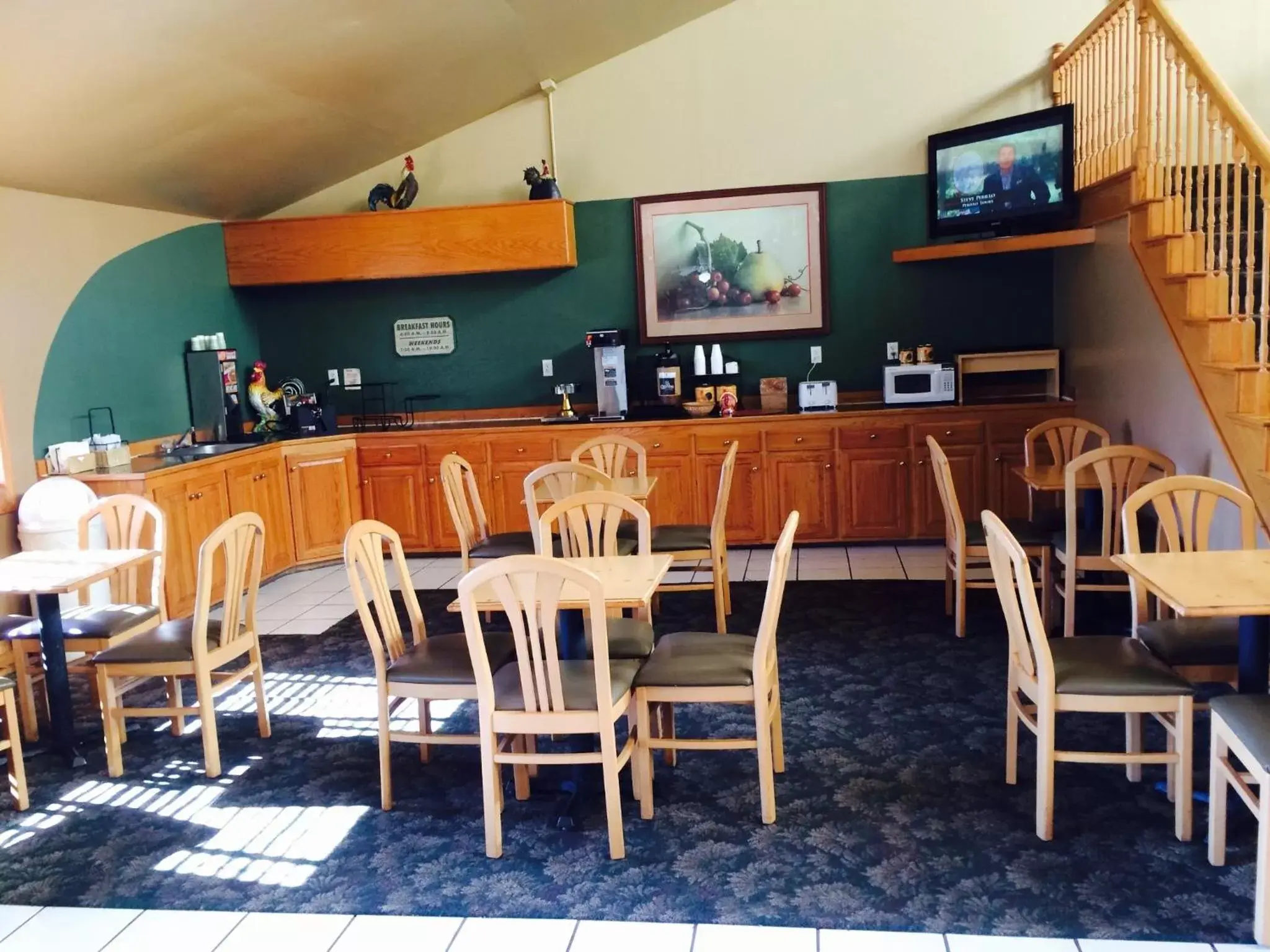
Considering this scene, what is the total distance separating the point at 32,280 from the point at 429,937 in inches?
170

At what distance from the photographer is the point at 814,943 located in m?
2.55

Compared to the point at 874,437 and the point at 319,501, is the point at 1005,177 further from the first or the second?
the point at 319,501

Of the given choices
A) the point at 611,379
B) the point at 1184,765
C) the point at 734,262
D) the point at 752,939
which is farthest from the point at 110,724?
the point at 734,262

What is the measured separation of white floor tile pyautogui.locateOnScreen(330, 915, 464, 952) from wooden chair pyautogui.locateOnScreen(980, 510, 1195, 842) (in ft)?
5.50

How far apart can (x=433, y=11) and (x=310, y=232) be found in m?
2.27

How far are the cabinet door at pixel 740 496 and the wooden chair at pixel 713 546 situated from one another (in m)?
1.37

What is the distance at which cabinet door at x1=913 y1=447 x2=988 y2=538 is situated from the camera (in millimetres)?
6500

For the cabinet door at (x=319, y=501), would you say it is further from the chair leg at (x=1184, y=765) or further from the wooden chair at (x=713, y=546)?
the chair leg at (x=1184, y=765)

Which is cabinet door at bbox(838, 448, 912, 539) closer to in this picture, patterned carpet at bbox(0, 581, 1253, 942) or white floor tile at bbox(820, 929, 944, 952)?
patterned carpet at bbox(0, 581, 1253, 942)

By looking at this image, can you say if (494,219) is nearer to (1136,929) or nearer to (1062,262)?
(1062,262)

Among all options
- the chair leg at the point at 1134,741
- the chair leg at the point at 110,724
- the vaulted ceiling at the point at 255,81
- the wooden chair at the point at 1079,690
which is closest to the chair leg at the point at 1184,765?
the wooden chair at the point at 1079,690

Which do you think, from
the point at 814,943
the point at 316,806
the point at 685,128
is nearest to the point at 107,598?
the point at 316,806

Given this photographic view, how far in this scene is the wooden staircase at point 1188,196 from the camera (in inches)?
161

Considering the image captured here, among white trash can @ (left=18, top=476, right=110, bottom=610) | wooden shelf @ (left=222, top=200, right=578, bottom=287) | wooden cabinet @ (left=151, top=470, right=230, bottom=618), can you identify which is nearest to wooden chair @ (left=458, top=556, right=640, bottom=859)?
white trash can @ (left=18, top=476, right=110, bottom=610)
